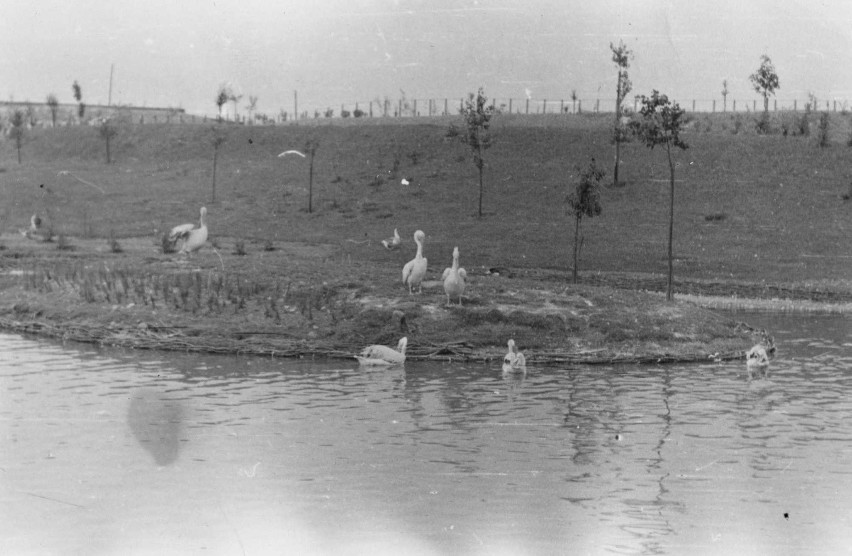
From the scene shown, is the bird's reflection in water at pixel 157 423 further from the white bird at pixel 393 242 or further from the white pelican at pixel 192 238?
the white bird at pixel 393 242

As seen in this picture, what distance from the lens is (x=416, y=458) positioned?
1994 centimetres

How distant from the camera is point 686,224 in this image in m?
68.1

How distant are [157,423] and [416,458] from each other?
213 inches

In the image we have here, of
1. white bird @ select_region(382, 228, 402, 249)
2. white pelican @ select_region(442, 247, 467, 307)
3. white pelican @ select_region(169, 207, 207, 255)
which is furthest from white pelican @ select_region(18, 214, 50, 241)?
white pelican @ select_region(442, 247, 467, 307)

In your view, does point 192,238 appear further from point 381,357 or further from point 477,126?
point 477,126

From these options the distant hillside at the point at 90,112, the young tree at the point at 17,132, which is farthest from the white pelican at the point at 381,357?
the distant hillside at the point at 90,112

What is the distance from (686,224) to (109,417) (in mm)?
50108

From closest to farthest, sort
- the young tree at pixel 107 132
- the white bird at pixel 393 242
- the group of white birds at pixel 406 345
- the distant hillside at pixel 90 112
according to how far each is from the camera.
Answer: the group of white birds at pixel 406 345, the white bird at pixel 393 242, the young tree at pixel 107 132, the distant hillside at pixel 90 112

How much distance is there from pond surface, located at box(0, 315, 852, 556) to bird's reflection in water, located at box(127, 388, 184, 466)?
8 centimetres

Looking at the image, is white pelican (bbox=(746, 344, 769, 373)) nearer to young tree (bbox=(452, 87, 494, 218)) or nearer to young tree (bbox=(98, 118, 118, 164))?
young tree (bbox=(452, 87, 494, 218))

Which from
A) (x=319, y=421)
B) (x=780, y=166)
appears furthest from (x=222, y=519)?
(x=780, y=166)

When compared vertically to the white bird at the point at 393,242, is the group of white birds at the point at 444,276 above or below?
above

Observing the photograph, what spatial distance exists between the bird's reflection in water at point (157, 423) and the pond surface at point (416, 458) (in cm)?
8

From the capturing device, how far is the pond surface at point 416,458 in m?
15.4
